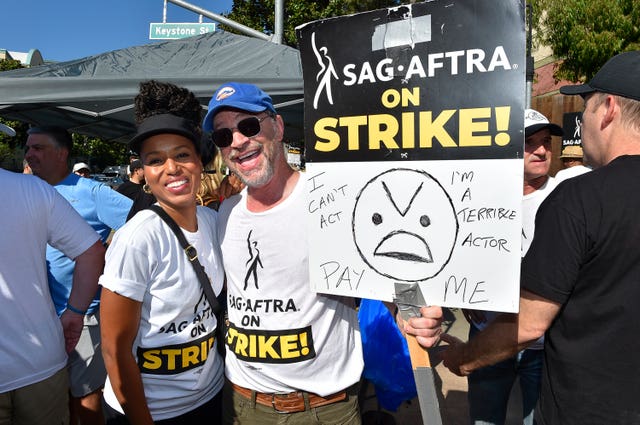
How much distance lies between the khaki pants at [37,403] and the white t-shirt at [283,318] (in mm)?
789

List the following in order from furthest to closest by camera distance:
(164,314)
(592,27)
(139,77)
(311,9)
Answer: (311,9) < (592,27) < (139,77) < (164,314)

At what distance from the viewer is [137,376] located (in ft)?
5.24

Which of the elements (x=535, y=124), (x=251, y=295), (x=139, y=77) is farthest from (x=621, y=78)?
(x=139, y=77)

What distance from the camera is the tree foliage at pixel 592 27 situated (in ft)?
30.2

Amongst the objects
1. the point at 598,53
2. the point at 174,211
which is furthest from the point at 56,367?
the point at 598,53

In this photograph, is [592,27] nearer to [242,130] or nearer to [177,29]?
[177,29]

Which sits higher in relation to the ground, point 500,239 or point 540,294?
point 500,239

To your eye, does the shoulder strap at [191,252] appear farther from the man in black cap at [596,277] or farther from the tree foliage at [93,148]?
the tree foliage at [93,148]

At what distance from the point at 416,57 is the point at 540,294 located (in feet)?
2.72

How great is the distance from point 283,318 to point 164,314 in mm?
453

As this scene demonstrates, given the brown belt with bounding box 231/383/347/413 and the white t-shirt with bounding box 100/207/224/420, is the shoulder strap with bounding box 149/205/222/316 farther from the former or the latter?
the brown belt with bounding box 231/383/347/413

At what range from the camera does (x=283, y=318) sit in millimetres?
1738

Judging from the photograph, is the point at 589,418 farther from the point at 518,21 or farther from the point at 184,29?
the point at 184,29

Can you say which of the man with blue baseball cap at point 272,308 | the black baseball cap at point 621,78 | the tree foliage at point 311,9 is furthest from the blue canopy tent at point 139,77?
the tree foliage at point 311,9
